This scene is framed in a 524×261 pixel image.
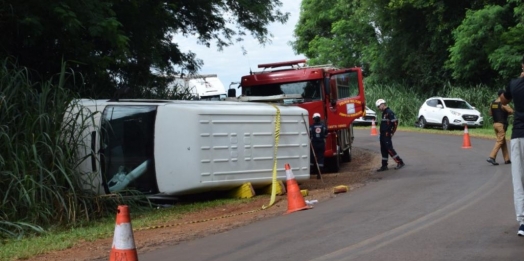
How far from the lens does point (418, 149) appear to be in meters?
29.0

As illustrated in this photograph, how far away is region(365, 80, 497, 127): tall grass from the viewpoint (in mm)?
46469

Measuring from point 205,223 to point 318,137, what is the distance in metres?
7.49

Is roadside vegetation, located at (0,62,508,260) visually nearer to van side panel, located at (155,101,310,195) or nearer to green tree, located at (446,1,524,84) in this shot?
van side panel, located at (155,101,310,195)

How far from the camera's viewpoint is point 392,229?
1098 centimetres

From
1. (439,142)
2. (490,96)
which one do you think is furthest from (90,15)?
(490,96)

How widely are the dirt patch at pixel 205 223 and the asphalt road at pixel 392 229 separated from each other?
0.43 meters

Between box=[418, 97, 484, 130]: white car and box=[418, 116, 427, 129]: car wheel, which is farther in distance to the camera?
box=[418, 116, 427, 129]: car wheel

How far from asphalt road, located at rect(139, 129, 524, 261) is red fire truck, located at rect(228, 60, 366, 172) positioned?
4.90 meters

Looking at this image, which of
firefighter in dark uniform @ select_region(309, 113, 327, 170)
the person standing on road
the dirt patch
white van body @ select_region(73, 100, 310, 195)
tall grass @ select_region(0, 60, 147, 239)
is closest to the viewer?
the person standing on road

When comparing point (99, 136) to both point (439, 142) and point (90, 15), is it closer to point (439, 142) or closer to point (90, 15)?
point (90, 15)

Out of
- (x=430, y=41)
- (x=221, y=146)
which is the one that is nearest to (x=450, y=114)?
(x=430, y=41)

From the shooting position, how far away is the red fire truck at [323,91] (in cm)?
2259

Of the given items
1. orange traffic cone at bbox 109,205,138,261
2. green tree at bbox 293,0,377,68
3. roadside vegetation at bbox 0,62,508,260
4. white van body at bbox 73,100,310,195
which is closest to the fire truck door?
white van body at bbox 73,100,310,195

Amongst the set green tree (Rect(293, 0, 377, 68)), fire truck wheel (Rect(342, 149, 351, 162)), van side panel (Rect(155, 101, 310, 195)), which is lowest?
fire truck wheel (Rect(342, 149, 351, 162))
